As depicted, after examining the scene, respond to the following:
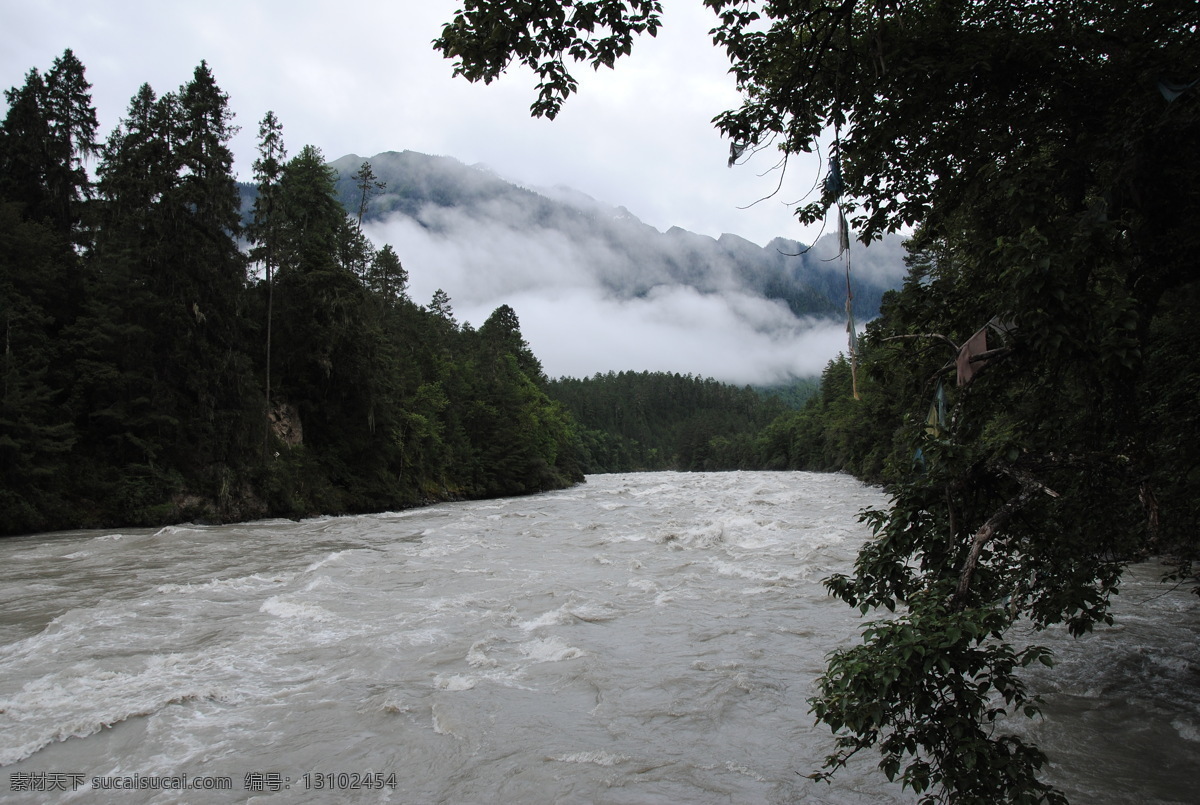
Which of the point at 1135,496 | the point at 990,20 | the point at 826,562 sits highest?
the point at 990,20

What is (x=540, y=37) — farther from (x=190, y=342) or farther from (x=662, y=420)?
(x=662, y=420)

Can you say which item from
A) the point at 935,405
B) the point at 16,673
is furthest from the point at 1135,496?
the point at 16,673

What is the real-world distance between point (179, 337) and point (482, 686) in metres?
25.6

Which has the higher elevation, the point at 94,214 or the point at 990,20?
the point at 94,214

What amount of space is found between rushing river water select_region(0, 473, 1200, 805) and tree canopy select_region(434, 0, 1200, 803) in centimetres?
175

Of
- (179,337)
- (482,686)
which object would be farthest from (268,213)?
(482,686)

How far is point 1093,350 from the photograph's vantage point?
335 centimetres

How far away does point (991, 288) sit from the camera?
4691mm

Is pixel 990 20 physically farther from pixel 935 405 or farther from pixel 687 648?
pixel 687 648

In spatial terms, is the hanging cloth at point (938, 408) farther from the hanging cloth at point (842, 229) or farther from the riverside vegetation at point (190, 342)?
the riverside vegetation at point (190, 342)

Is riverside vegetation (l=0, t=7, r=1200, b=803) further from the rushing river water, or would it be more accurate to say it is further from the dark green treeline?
the dark green treeline

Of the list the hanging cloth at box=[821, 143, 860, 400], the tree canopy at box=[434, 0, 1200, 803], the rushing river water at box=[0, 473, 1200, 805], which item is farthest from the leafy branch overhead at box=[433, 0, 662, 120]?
the rushing river water at box=[0, 473, 1200, 805]

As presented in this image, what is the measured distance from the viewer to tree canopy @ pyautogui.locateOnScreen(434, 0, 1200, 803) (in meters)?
3.16

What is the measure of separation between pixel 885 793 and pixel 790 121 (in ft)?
19.6
